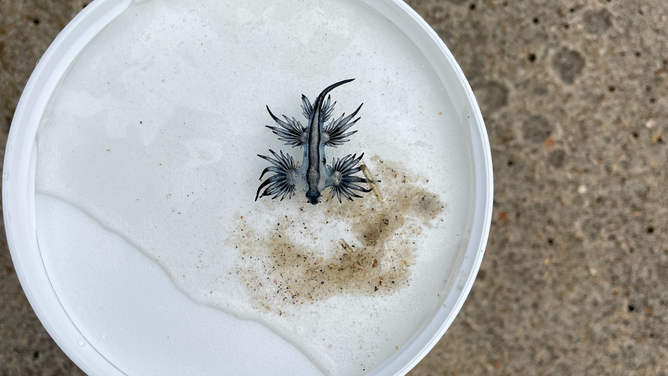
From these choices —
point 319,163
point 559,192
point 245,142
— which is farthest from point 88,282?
point 559,192

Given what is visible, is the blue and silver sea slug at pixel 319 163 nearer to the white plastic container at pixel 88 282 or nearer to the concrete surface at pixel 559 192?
the white plastic container at pixel 88 282

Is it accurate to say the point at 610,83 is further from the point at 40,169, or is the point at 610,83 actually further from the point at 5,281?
the point at 5,281

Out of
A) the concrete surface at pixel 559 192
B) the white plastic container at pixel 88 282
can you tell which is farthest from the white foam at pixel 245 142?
the concrete surface at pixel 559 192

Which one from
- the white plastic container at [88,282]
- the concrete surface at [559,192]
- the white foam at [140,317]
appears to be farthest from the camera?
the concrete surface at [559,192]

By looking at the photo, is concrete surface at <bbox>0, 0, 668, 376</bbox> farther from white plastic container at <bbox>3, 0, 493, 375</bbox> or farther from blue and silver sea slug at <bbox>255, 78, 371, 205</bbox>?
blue and silver sea slug at <bbox>255, 78, 371, 205</bbox>

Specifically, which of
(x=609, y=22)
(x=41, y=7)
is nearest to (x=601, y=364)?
(x=609, y=22)

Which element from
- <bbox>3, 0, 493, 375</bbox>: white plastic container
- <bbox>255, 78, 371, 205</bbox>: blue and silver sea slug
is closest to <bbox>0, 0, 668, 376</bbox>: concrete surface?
<bbox>3, 0, 493, 375</bbox>: white plastic container
